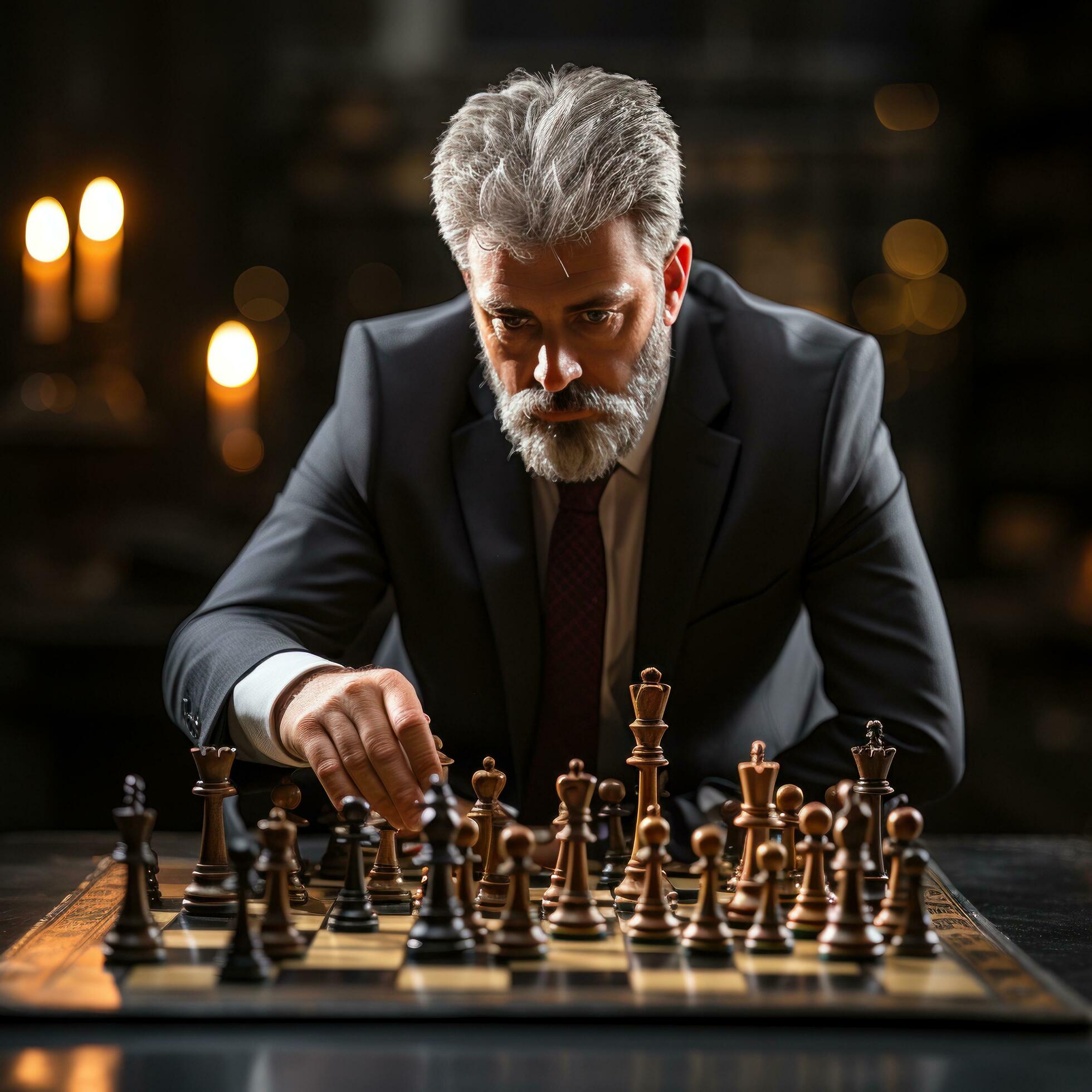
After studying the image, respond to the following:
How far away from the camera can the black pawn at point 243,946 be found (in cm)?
134

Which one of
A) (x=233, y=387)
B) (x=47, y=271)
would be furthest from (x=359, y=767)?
(x=233, y=387)

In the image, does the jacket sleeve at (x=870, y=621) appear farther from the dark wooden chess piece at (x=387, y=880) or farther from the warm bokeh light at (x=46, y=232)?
the warm bokeh light at (x=46, y=232)

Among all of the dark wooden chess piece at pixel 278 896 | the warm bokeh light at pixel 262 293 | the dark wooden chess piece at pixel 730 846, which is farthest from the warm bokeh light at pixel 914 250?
the dark wooden chess piece at pixel 278 896

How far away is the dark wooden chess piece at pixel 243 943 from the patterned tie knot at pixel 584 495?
0.97 m

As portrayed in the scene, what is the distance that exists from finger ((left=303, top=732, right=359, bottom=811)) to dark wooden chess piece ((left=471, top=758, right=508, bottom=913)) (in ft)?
0.50

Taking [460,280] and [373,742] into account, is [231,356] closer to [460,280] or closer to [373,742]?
[460,280]

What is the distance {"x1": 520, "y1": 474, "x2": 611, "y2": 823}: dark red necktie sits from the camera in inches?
87.5

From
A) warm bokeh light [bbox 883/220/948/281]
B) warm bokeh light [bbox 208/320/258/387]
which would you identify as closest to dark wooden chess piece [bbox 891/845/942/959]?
warm bokeh light [bbox 208/320/258/387]

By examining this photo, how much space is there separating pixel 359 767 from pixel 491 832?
19 cm

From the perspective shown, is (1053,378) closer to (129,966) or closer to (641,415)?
(641,415)

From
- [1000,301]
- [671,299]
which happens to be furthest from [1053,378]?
[671,299]

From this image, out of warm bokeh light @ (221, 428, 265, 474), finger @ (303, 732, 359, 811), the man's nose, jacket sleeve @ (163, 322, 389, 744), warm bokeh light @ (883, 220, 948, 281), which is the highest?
warm bokeh light @ (883, 220, 948, 281)

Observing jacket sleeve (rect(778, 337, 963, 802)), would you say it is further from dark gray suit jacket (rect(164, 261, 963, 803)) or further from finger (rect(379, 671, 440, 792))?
finger (rect(379, 671, 440, 792))

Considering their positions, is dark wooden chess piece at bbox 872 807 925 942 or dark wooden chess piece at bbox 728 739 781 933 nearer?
dark wooden chess piece at bbox 872 807 925 942
